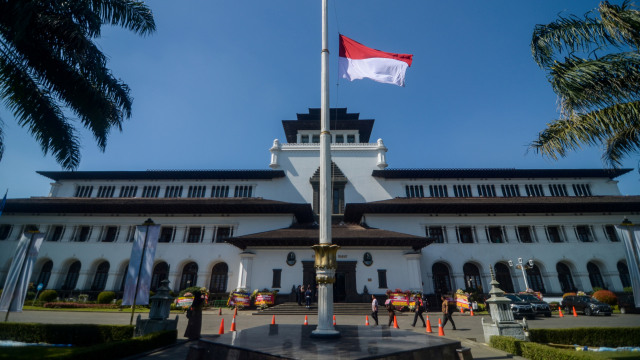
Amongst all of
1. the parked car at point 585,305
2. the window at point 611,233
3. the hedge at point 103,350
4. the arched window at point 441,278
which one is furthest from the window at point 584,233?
the hedge at point 103,350

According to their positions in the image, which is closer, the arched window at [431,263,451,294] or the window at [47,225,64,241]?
the arched window at [431,263,451,294]

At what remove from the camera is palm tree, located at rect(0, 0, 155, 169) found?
31.9ft

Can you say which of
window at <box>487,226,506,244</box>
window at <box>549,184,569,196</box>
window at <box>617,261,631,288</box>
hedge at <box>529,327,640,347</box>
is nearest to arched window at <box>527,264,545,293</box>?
window at <box>487,226,506,244</box>

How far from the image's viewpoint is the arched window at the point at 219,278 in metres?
27.7

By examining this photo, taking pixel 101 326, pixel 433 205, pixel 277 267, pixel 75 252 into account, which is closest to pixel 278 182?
pixel 277 267

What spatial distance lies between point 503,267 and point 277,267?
22.2 m

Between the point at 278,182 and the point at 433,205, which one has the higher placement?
the point at 278,182

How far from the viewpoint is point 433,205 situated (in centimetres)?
2891

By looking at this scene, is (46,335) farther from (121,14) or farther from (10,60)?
(121,14)

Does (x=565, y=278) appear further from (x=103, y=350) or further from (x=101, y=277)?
(x=101, y=277)

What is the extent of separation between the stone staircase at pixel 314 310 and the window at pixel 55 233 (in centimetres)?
2477

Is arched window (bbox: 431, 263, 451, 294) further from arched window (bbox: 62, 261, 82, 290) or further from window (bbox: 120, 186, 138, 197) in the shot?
arched window (bbox: 62, 261, 82, 290)

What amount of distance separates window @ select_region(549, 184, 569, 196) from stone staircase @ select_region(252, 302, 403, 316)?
2563 centimetres

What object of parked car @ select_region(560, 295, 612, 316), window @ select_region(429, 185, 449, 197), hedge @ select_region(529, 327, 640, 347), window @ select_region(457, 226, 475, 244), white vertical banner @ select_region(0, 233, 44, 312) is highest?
window @ select_region(429, 185, 449, 197)
